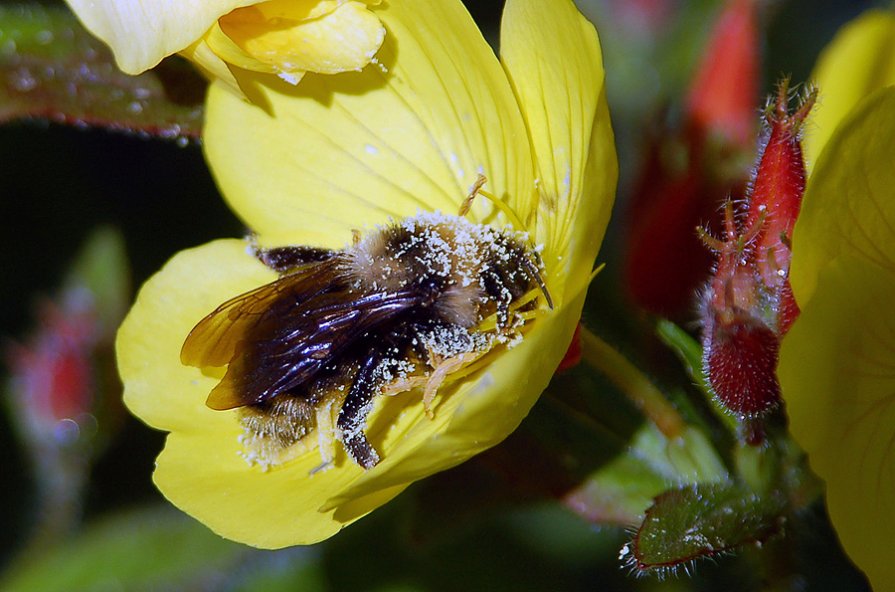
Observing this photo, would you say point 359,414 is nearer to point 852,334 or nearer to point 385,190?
point 385,190

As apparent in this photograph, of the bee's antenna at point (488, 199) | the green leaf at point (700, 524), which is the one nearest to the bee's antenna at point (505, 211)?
the bee's antenna at point (488, 199)

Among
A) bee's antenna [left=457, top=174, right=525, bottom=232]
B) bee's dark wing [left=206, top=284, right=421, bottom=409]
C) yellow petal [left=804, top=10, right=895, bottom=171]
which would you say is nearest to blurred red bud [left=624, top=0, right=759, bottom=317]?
yellow petal [left=804, top=10, right=895, bottom=171]

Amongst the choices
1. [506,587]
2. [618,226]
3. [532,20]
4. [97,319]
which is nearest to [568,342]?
[532,20]

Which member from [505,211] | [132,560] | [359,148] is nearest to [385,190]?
[359,148]

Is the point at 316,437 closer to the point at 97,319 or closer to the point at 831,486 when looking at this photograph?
the point at 831,486

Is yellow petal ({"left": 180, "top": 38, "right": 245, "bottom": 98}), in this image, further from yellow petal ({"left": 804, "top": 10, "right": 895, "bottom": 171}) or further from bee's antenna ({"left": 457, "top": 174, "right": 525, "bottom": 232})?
yellow petal ({"left": 804, "top": 10, "right": 895, "bottom": 171})
